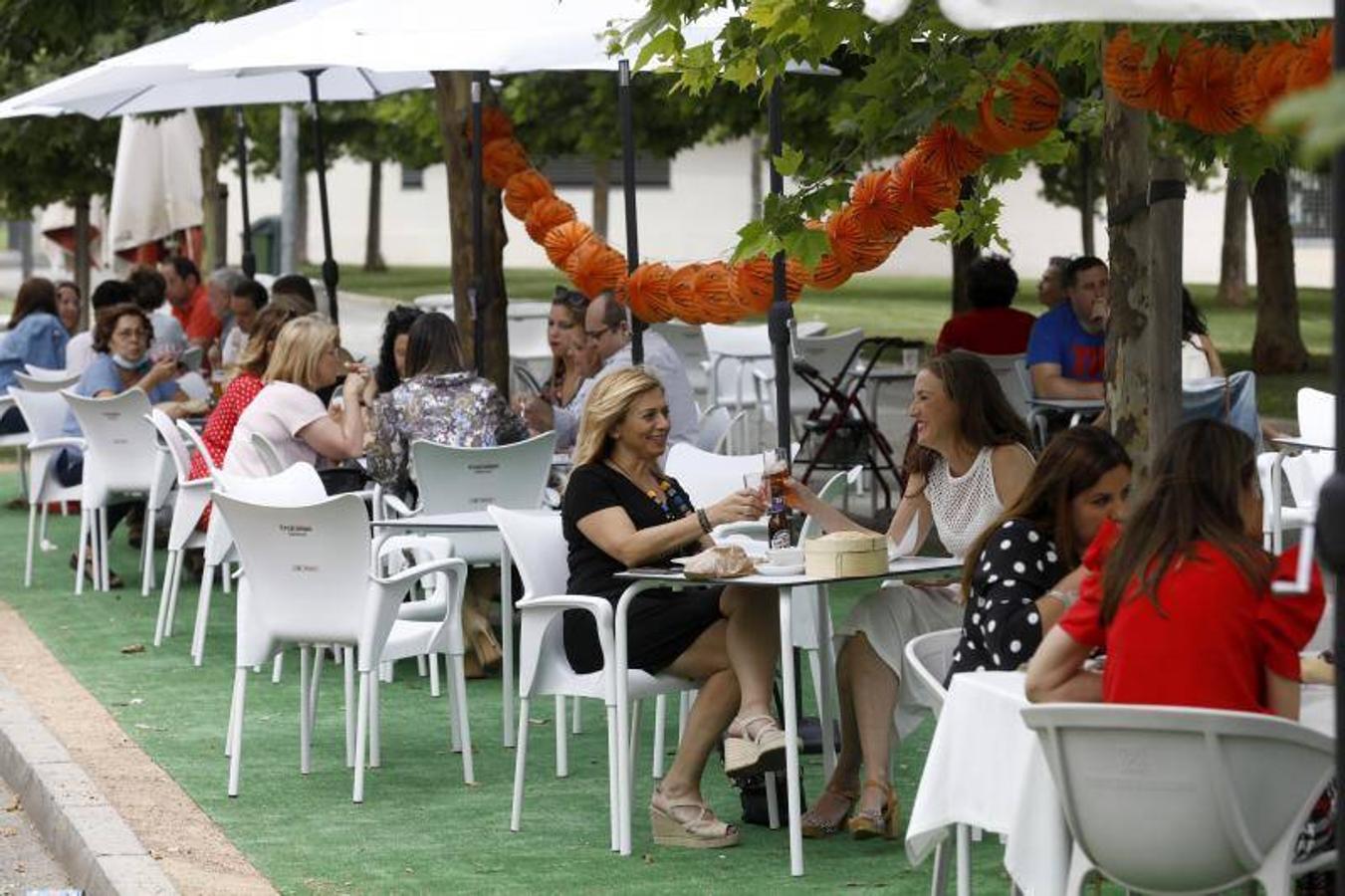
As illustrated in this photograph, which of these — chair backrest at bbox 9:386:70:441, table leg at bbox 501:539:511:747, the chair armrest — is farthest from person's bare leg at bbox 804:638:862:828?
chair backrest at bbox 9:386:70:441

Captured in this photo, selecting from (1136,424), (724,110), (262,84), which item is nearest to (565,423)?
(1136,424)

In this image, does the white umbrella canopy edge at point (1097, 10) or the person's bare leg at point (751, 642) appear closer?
the white umbrella canopy edge at point (1097, 10)

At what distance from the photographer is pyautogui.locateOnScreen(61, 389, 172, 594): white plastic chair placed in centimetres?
1302

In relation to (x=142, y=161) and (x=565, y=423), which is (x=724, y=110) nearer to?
(x=142, y=161)

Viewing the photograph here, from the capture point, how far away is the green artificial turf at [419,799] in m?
7.25

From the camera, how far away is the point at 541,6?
1088 cm

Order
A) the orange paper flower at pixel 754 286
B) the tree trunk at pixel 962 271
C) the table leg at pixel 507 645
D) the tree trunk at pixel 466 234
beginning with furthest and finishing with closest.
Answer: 1. the tree trunk at pixel 962 271
2. the tree trunk at pixel 466 234
3. the orange paper flower at pixel 754 286
4. the table leg at pixel 507 645

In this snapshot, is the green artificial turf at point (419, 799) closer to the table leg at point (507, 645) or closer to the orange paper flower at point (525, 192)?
the table leg at point (507, 645)

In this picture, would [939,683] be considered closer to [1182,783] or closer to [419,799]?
[1182,783]

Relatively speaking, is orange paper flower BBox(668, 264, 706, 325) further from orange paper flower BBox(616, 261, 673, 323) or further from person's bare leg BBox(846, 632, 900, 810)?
person's bare leg BBox(846, 632, 900, 810)

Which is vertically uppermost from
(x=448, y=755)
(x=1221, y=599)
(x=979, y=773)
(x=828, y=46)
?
(x=828, y=46)

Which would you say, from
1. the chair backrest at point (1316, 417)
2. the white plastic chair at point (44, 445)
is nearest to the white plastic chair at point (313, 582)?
the chair backrest at point (1316, 417)

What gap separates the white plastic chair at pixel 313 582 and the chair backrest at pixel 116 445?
4782 millimetres

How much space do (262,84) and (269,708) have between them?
25.8 feet
